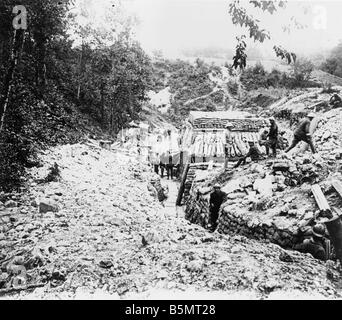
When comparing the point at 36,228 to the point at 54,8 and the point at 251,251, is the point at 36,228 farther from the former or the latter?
the point at 54,8

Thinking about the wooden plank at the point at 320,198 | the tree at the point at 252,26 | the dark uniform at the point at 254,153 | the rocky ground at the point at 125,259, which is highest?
the tree at the point at 252,26

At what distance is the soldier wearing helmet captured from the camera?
4.79 metres

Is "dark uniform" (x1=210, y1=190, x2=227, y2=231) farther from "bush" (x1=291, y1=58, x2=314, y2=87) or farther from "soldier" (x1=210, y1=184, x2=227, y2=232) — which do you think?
"bush" (x1=291, y1=58, x2=314, y2=87)

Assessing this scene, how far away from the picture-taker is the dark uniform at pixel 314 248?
477 centimetres

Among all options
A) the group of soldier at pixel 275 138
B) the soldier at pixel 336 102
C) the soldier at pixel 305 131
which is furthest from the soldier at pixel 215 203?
the soldier at pixel 336 102

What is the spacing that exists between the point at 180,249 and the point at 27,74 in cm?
855

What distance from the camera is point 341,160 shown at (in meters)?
7.05

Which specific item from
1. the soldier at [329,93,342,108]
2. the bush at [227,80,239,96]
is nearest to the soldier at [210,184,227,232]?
the soldier at [329,93,342,108]

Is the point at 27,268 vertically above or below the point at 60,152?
below

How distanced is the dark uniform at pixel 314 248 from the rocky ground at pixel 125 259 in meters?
0.18

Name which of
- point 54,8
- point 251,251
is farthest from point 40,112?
point 251,251

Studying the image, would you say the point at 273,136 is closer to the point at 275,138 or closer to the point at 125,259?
the point at 275,138

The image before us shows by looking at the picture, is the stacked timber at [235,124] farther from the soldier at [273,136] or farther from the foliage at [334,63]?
the foliage at [334,63]

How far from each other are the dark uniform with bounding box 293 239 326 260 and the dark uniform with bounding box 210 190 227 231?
111 inches
